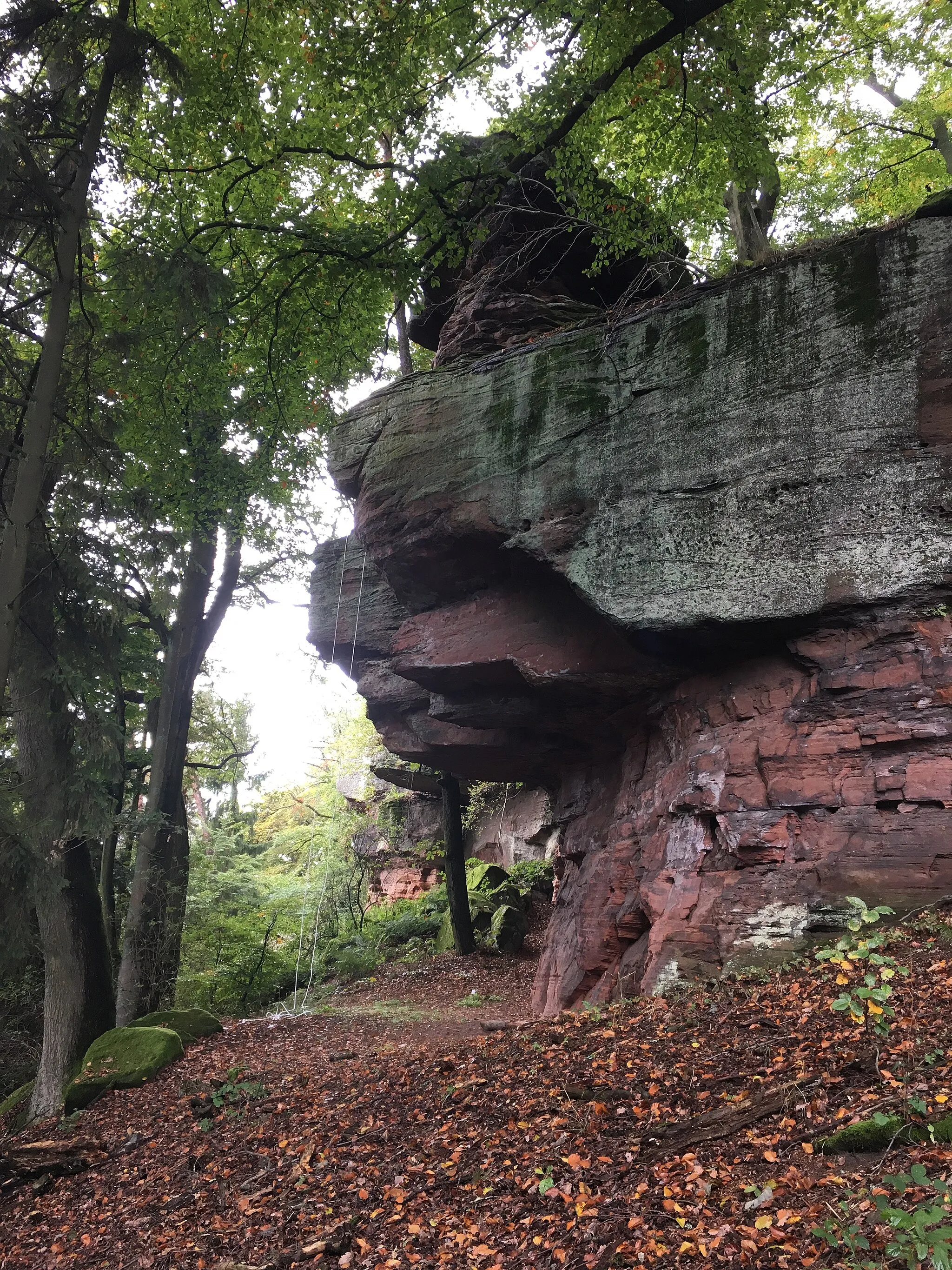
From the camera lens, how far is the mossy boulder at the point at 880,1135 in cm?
345

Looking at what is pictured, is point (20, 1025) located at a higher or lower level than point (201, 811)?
lower

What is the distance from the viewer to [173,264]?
281 inches

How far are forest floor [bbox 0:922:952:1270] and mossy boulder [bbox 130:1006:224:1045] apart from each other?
2067 millimetres

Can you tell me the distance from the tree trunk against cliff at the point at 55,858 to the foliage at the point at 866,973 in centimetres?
754

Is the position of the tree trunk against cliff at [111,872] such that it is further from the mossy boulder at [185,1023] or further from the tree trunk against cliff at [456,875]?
the tree trunk against cliff at [456,875]

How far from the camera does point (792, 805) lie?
7.18 metres

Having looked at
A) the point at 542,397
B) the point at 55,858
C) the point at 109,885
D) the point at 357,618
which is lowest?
the point at 109,885

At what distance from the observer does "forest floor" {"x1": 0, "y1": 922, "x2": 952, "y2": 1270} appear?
3592mm

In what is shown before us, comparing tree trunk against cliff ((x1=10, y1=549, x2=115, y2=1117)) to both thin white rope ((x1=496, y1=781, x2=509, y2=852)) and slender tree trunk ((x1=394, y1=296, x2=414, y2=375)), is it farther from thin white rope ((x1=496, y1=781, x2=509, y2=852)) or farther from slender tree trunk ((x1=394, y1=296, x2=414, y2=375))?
thin white rope ((x1=496, y1=781, x2=509, y2=852))

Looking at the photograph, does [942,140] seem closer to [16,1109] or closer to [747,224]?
[747,224]

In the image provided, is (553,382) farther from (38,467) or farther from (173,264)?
(38,467)

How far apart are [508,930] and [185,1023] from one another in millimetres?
7780

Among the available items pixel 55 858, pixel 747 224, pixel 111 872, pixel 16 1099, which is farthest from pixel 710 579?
pixel 111 872

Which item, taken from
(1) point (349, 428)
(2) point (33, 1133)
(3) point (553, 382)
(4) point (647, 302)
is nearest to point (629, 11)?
(4) point (647, 302)
